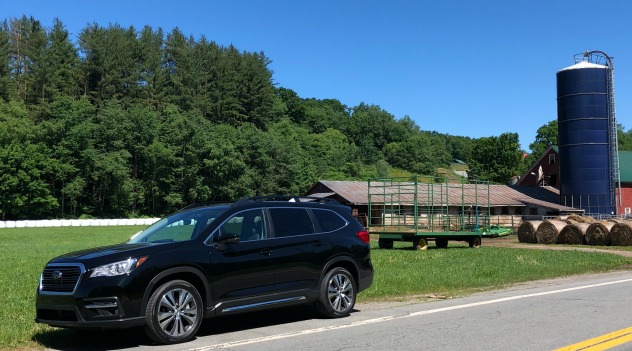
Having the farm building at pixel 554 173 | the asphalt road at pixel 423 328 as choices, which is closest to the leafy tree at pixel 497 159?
the farm building at pixel 554 173

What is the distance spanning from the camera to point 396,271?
17453 millimetres

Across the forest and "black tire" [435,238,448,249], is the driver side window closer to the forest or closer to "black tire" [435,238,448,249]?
"black tire" [435,238,448,249]

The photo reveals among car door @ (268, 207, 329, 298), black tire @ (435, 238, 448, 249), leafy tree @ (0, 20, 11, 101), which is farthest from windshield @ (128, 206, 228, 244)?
leafy tree @ (0, 20, 11, 101)

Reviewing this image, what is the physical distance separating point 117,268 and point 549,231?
33220mm

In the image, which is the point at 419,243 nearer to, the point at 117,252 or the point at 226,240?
the point at 226,240

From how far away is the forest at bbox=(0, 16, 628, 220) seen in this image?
82.3 meters

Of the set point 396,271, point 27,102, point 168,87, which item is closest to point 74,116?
point 27,102

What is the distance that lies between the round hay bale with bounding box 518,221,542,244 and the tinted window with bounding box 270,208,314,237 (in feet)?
100

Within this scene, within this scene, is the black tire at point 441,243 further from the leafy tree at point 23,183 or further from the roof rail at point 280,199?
the leafy tree at point 23,183

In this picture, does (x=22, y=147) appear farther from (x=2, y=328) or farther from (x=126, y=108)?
(x=2, y=328)

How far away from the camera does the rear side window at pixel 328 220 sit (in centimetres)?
1036

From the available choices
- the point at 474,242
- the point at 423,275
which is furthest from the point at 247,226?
the point at 474,242

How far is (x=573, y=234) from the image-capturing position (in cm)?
3578

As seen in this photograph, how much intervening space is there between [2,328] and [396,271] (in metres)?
11.0
